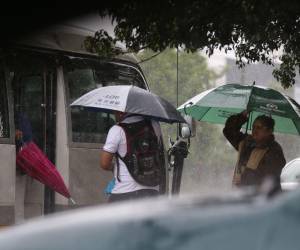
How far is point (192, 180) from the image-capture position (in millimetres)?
38281

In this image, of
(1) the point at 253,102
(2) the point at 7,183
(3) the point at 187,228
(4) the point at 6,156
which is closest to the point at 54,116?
(4) the point at 6,156

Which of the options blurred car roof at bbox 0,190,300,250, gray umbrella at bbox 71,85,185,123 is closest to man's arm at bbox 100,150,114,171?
gray umbrella at bbox 71,85,185,123

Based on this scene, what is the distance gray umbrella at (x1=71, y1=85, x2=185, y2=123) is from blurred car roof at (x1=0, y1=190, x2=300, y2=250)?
232 inches

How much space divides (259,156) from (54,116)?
2.44 meters

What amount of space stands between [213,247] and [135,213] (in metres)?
0.24

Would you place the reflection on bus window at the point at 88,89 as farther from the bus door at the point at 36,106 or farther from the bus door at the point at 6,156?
the bus door at the point at 6,156

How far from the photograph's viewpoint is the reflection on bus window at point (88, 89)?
32.9 feet

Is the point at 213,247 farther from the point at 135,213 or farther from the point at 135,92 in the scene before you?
the point at 135,92

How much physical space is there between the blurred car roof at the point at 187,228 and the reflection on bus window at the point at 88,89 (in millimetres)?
7816

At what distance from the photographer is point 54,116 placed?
9.81 m

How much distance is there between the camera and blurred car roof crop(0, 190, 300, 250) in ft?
6.61

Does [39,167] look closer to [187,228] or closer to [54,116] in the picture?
[54,116]

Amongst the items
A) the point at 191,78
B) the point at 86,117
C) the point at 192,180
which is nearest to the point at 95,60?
the point at 86,117

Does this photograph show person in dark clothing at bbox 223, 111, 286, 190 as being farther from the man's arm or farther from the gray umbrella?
the man's arm
